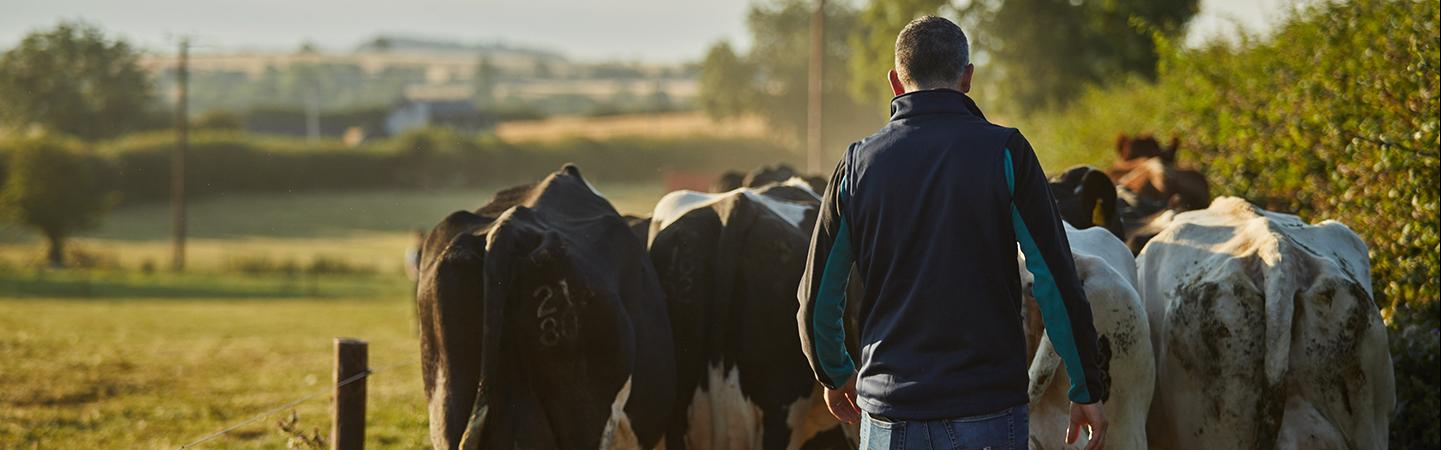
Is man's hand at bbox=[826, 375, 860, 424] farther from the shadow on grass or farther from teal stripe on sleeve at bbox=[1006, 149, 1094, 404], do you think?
the shadow on grass

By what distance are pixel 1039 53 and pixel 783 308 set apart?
34076 millimetres

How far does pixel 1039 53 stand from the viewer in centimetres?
3956

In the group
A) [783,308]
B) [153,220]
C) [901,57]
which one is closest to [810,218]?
[783,308]

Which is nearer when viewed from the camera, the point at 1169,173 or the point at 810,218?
the point at 810,218

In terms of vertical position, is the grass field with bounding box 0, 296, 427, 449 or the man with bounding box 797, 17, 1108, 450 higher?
the man with bounding box 797, 17, 1108, 450

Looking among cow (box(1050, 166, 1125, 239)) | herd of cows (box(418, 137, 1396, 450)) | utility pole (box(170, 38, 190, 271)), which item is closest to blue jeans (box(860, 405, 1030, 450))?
herd of cows (box(418, 137, 1396, 450))

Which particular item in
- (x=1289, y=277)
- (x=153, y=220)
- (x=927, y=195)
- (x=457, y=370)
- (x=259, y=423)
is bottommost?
(x=153, y=220)

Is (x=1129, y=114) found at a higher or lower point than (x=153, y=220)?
higher

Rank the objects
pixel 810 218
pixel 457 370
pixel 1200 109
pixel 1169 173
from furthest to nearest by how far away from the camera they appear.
→ pixel 1200 109 < pixel 1169 173 < pixel 810 218 < pixel 457 370

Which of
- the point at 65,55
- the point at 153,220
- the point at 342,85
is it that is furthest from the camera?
the point at 342,85

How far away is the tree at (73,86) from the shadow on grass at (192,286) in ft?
139

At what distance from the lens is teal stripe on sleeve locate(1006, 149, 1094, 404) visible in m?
4.04

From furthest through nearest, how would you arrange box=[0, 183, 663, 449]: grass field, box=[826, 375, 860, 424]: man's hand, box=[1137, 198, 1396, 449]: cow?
box=[0, 183, 663, 449]: grass field < box=[1137, 198, 1396, 449]: cow < box=[826, 375, 860, 424]: man's hand

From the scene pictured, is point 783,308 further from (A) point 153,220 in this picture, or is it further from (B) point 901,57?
(A) point 153,220
